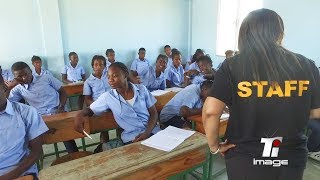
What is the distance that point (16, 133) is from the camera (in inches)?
66.6

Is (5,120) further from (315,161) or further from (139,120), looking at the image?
(315,161)

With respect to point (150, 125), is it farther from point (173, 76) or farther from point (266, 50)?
point (173, 76)

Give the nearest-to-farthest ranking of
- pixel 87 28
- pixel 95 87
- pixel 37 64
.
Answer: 1. pixel 95 87
2. pixel 37 64
3. pixel 87 28

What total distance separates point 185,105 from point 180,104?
0.09 meters

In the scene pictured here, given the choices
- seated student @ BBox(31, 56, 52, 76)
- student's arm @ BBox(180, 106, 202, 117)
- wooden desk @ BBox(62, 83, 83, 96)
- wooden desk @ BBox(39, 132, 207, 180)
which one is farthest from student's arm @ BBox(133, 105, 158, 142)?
seated student @ BBox(31, 56, 52, 76)

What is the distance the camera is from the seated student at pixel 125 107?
2.15 meters

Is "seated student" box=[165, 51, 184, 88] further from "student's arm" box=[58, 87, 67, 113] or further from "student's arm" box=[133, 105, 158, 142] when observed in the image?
"student's arm" box=[133, 105, 158, 142]

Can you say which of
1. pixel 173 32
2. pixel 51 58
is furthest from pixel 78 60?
pixel 173 32

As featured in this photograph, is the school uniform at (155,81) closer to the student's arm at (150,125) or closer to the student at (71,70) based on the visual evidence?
the student at (71,70)

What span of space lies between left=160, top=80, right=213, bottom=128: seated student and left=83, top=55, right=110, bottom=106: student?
1508 millimetres

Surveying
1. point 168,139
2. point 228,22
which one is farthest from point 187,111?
point 228,22

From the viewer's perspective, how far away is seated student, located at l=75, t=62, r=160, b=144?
7.04ft

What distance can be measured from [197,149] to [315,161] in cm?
206

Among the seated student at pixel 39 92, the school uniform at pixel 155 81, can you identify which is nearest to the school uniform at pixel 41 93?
the seated student at pixel 39 92
